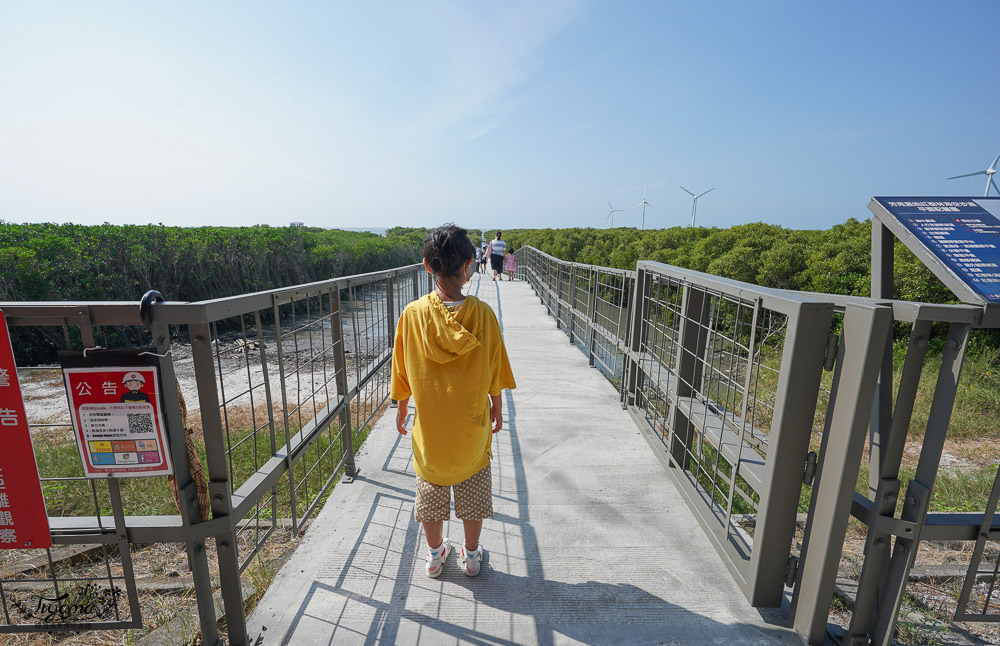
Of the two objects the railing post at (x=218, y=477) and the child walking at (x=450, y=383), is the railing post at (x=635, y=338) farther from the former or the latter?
the railing post at (x=218, y=477)

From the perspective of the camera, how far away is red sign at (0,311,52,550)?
1.48m

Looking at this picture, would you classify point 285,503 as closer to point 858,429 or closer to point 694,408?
point 694,408

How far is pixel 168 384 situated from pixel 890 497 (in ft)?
8.34

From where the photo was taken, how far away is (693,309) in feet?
9.92

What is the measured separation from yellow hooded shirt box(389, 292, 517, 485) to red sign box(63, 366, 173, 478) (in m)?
0.87

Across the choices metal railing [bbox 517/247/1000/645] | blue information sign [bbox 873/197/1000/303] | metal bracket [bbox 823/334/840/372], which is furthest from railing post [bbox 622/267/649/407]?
metal bracket [bbox 823/334/840/372]

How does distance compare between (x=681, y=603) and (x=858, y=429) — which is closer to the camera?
(x=858, y=429)

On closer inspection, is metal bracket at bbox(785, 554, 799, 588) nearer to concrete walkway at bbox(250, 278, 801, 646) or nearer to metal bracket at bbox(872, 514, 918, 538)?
concrete walkway at bbox(250, 278, 801, 646)

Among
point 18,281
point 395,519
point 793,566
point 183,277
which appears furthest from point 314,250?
point 793,566

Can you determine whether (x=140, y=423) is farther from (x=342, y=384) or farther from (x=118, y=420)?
(x=342, y=384)

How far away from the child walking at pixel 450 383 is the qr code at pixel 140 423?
0.88 meters

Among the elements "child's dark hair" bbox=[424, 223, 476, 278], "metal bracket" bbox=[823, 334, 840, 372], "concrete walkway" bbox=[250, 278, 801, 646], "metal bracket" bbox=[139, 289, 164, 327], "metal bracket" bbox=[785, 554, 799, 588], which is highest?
"child's dark hair" bbox=[424, 223, 476, 278]

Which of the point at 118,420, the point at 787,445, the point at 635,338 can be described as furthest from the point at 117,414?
the point at 635,338

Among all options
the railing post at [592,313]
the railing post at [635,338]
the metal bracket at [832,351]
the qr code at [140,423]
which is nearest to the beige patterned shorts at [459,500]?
the qr code at [140,423]
